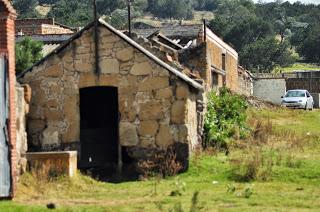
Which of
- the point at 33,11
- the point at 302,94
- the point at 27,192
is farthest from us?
the point at 33,11

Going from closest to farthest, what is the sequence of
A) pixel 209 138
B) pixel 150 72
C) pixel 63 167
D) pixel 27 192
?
pixel 27 192, pixel 63 167, pixel 150 72, pixel 209 138

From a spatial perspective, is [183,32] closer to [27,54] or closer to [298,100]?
[298,100]

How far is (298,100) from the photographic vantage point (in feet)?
131

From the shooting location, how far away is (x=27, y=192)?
47.8 ft

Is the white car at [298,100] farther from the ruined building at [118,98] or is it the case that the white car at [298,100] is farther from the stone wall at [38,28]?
the ruined building at [118,98]

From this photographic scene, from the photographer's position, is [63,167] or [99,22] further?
[99,22]

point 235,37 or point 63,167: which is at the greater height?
point 235,37

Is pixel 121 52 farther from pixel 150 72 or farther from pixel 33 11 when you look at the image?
pixel 33 11

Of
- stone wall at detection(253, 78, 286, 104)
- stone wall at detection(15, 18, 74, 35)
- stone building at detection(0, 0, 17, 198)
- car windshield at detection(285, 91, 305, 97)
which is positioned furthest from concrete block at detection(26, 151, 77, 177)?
stone wall at detection(253, 78, 286, 104)

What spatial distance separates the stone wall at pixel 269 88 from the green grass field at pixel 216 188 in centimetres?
2970

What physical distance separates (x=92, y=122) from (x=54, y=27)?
27.1 m

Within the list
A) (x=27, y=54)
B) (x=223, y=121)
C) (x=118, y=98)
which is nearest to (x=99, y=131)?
(x=118, y=98)

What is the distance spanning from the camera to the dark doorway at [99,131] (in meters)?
18.3

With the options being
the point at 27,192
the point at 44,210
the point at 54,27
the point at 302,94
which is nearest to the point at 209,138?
the point at 27,192
